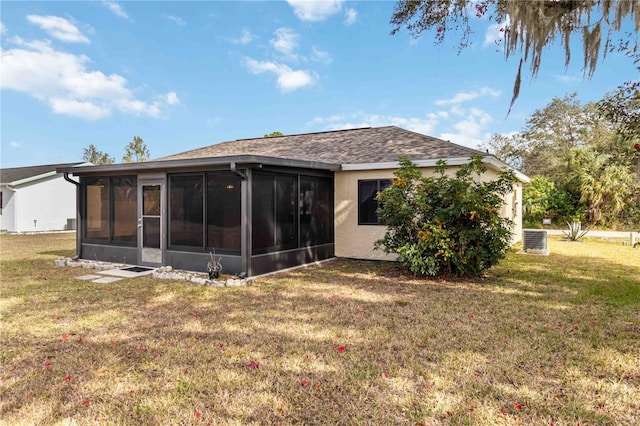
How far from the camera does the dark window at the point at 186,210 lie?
7.32m

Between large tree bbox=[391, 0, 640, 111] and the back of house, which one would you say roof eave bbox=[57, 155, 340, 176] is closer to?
the back of house

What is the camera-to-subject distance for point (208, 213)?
23.6ft

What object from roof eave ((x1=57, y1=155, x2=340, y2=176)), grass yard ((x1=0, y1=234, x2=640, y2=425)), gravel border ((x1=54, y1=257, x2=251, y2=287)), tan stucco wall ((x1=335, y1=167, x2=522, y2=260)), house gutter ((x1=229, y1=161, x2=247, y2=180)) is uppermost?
roof eave ((x1=57, y1=155, x2=340, y2=176))

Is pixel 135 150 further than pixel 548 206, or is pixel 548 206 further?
pixel 135 150

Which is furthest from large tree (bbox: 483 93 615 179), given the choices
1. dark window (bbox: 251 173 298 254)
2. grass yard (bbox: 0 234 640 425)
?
grass yard (bbox: 0 234 640 425)

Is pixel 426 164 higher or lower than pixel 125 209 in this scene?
higher

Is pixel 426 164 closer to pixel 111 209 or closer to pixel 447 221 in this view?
pixel 447 221

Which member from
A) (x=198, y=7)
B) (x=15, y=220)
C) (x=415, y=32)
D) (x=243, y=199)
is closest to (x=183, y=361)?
(x=243, y=199)

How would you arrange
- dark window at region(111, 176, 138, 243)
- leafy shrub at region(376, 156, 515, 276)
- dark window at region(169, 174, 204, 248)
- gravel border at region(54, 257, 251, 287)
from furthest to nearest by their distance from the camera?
dark window at region(111, 176, 138, 243) → dark window at region(169, 174, 204, 248) → leafy shrub at region(376, 156, 515, 276) → gravel border at region(54, 257, 251, 287)

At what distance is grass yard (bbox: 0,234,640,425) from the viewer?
2523mm

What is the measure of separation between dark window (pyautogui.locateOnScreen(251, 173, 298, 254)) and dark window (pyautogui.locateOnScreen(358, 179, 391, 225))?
1.93 m

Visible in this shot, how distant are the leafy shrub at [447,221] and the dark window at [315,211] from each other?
1844 millimetres

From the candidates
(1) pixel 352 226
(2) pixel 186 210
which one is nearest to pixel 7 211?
→ (2) pixel 186 210

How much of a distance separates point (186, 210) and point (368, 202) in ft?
13.9
